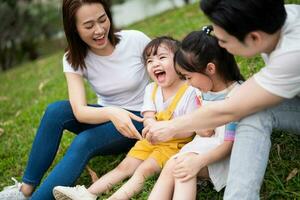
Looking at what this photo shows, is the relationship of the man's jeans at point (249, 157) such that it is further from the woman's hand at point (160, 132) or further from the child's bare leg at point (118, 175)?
the child's bare leg at point (118, 175)

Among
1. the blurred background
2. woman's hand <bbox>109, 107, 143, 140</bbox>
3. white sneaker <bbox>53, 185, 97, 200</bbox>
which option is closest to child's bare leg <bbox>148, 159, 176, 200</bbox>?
woman's hand <bbox>109, 107, 143, 140</bbox>

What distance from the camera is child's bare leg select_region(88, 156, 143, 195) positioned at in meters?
3.15

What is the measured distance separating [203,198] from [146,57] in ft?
3.25

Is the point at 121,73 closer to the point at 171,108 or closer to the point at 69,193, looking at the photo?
the point at 171,108

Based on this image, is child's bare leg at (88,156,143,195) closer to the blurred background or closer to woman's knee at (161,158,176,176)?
woman's knee at (161,158,176,176)

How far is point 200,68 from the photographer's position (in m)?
2.73

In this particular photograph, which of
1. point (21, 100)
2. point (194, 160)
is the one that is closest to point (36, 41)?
point (21, 100)

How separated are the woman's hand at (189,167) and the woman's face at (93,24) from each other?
1116mm

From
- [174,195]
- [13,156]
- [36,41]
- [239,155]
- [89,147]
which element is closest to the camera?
A: [239,155]

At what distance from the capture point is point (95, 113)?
3.17 metres

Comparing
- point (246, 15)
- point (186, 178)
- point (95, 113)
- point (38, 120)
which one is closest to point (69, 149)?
point (95, 113)

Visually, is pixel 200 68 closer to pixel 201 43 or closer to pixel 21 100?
pixel 201 43

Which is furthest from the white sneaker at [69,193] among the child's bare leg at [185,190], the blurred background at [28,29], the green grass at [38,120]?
the blurred background at [28,29]

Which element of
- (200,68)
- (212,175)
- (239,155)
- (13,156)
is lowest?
(13,156)
